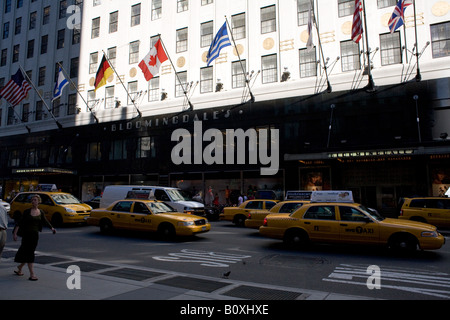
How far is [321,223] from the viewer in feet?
30.5

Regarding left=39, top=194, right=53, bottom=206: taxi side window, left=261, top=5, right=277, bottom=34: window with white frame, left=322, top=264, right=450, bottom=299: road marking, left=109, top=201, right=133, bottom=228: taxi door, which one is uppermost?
left=261, top=5, right=277, bottom=34: window with white frame

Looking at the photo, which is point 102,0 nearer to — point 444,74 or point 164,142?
point 164,142

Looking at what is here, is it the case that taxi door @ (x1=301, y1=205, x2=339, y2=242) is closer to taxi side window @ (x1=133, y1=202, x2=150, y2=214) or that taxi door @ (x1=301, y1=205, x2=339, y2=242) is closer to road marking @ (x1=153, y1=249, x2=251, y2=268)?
road marking @ (x1=153, y1=249, x2=251, y2=268)

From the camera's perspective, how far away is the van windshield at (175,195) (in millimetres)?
16497

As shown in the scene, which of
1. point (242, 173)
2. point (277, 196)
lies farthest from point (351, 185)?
point (242, 173)

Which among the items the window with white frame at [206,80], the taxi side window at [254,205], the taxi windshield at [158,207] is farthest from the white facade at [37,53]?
the taxi side window at [254,205]

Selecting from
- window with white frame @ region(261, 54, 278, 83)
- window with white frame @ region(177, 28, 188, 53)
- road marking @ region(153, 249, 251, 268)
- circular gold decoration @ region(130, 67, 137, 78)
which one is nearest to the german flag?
circular gold decoration @ region(130, 67, 137, 78)

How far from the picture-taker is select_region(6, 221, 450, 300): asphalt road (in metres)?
5.93

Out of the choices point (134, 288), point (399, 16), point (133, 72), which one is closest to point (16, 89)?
point (133, 72)

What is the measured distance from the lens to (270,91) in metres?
23.0

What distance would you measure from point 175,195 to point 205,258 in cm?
884

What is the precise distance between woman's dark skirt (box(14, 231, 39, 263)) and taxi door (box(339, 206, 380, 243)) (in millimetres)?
7522

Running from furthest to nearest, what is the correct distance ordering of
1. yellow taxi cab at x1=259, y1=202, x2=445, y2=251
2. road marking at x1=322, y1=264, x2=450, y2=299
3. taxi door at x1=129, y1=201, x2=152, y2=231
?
taxi door at x1=129, y1=201, x2=152, y2=231 → yellow taxi cab at x1=259, y1=202, x2=445, y2=251 → road marking at x1=322, y1=264, x2=450, y2=299

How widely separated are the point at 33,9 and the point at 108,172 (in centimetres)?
2307
